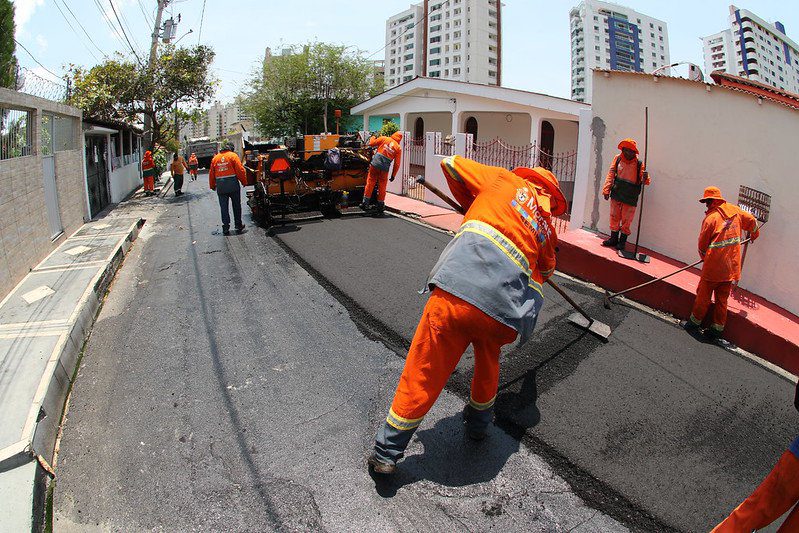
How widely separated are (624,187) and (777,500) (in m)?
4.45

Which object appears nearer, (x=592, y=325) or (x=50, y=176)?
(x=592, y=325)

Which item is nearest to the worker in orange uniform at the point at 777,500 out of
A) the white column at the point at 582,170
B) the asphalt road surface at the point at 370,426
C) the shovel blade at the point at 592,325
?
the asphalt road surface at the point at 370,426

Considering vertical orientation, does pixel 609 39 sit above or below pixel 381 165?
above

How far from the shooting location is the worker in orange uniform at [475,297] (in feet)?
7.87

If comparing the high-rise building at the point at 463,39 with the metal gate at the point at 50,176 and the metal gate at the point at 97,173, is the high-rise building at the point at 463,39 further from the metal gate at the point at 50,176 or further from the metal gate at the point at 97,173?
the metal gate at the point at 50,176

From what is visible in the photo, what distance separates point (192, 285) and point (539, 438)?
413 centimetres

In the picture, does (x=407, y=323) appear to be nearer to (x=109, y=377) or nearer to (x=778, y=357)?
(x=109, y=377)

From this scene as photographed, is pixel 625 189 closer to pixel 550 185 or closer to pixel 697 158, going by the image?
pixel 697 158

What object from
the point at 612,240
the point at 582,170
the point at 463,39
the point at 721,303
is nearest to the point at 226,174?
the point at 582,170

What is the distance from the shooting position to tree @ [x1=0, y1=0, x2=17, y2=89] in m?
15.0

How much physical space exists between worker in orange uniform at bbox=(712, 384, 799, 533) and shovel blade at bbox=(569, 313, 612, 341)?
7.13 ft

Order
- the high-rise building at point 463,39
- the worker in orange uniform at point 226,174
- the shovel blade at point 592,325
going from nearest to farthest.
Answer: the shovel blade at point 592,325, the worker in orange uniform at point 226,174, the high-rise building at point 463,39

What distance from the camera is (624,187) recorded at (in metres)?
5.79

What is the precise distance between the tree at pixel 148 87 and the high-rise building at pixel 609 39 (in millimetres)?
95475
